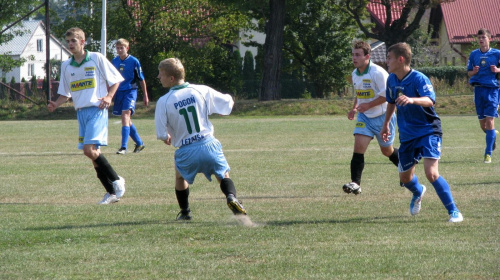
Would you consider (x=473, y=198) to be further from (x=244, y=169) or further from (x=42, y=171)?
(x=42, y=171)

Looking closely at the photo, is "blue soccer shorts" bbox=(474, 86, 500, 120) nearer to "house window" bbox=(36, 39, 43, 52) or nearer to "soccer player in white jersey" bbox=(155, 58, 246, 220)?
"soccer player in white jersey" bbox=(155, 58, 246, 220)

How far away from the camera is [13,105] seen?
3356 cm

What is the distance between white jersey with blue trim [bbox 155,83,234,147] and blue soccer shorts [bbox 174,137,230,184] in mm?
66

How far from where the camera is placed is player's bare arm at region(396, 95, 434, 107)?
636 cm

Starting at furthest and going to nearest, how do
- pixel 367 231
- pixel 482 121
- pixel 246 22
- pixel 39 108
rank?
pixel 246 22, pixel 39 108, pixel 482 121, pixel 367 231

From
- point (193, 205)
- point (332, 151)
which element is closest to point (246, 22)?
point (332, 151)

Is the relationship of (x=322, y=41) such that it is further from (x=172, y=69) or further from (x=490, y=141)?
(x=172, y=69)

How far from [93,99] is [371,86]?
128 inches

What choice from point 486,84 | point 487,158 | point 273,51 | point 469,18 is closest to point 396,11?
point 273,51

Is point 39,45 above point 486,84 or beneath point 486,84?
beneath

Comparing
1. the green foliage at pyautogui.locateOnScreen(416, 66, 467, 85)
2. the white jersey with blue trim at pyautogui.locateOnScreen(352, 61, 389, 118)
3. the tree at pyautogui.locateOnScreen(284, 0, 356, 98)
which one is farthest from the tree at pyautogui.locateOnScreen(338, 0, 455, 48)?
the white jersey with blue trim at pyautogui.locateOnScreen(352, 61, 389, 118)

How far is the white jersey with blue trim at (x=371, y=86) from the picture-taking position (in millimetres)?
8820

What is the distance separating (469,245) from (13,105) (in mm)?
30525

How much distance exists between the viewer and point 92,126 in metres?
8.45
